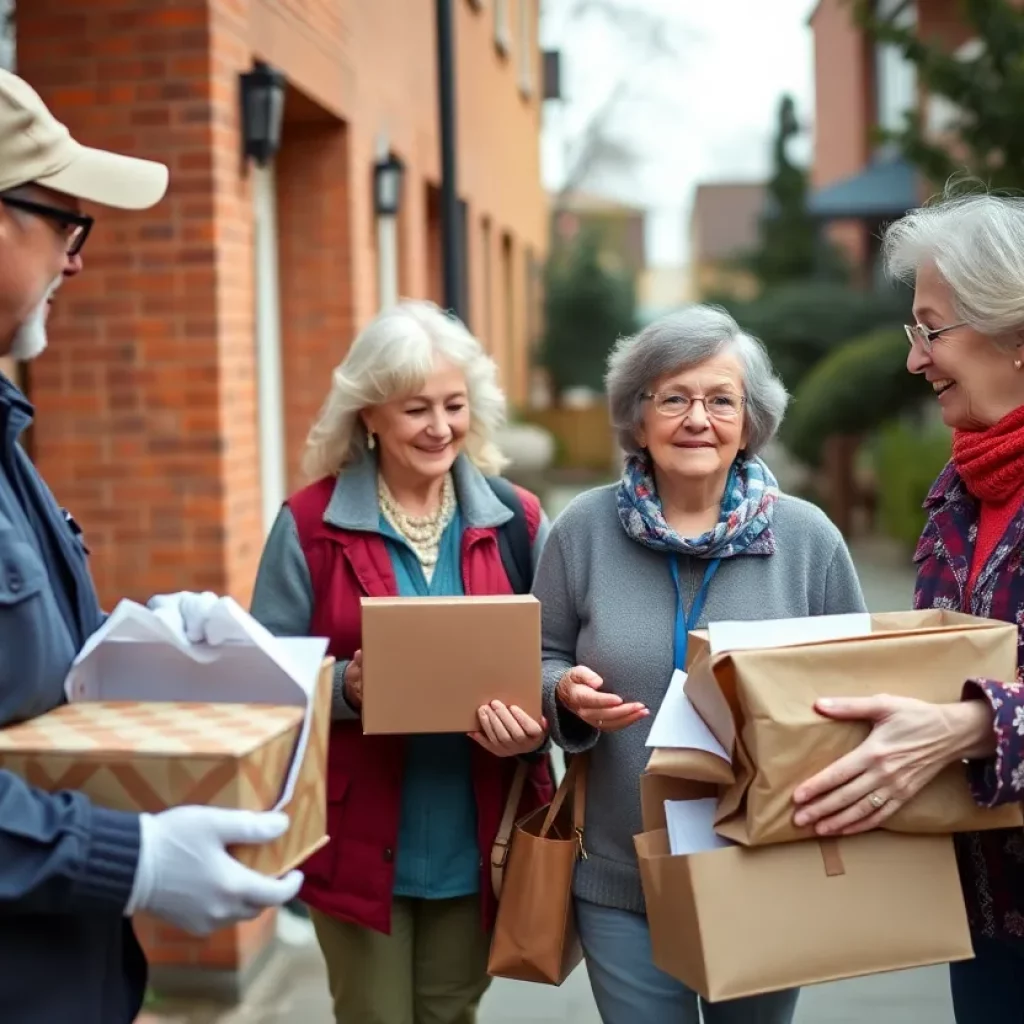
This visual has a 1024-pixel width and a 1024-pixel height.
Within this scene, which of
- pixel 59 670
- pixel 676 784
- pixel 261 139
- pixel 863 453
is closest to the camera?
pixel 59 670

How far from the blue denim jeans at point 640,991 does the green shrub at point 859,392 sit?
1363cm

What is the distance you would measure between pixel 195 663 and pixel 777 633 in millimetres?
887

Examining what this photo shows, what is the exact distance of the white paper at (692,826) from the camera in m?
2.29

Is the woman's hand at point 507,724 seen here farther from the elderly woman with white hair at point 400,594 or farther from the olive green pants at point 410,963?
the olive green pants at point 410,963

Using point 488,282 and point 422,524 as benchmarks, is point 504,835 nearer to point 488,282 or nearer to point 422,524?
point 422,524

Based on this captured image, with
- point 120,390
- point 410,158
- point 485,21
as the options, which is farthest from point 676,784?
point 485,21

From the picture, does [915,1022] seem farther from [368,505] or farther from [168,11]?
[168,11]

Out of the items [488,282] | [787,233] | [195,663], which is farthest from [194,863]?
[787,233]

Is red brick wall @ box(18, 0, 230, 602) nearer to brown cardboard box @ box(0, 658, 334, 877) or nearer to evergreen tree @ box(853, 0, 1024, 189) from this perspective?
brown cardboard box @ box(0, 658, 334, 877)

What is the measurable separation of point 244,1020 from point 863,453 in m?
14.4

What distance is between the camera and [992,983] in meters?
2.59

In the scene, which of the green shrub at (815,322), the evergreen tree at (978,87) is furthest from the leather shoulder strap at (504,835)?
the green shrub at (815,322)

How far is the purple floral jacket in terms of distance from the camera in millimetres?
2188

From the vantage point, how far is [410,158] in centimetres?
853
